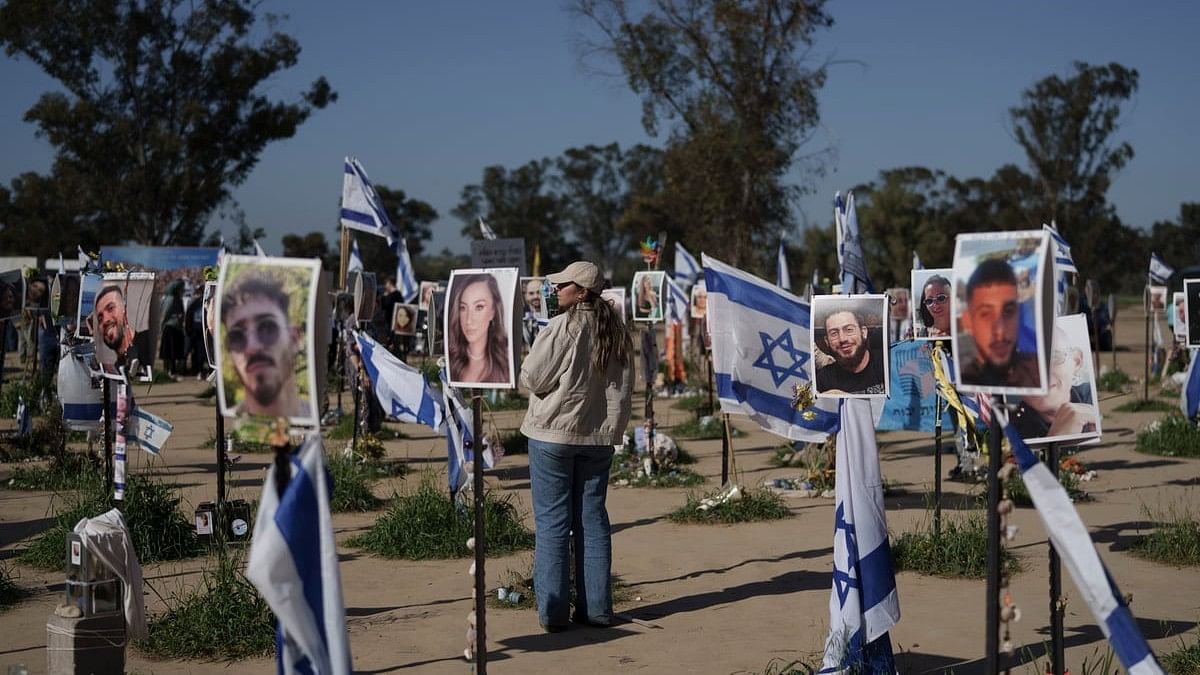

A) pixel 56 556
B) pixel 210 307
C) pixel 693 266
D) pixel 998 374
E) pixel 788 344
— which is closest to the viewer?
pixel 998 374

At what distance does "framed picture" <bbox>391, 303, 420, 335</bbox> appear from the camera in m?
17.0

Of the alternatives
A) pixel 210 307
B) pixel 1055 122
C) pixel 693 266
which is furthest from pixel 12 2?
pixel 1055 122

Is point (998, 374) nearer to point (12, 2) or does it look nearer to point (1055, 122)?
point (12, 2)

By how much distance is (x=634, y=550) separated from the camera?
8.01m

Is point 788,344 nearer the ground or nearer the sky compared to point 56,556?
nearer the sky

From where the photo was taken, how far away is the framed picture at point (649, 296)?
16109 millimetres

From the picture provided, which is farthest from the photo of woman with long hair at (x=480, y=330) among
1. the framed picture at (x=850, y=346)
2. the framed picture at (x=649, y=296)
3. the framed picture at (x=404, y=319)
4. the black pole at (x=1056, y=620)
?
the framed picture at (x=404, y=319)

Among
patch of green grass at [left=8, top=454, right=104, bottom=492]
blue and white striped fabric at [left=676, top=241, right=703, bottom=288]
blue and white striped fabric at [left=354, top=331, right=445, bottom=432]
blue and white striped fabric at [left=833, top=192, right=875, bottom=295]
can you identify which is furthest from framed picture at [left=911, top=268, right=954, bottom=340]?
blue and white striped fabric at [left=676, top=241, right=703, bottom=288]

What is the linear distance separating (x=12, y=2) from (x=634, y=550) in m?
31.5

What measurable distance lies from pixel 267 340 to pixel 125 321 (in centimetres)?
370

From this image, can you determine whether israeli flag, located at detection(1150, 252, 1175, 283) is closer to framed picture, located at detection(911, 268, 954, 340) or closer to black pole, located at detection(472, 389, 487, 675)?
framed picture, located at detection(911, 268, 954, 340)

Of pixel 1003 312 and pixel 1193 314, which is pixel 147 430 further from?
pixel 1193 314

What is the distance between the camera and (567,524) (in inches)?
229

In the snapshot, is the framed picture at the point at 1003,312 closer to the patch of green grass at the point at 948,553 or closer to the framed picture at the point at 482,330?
the framed picture at the point at 482,330
